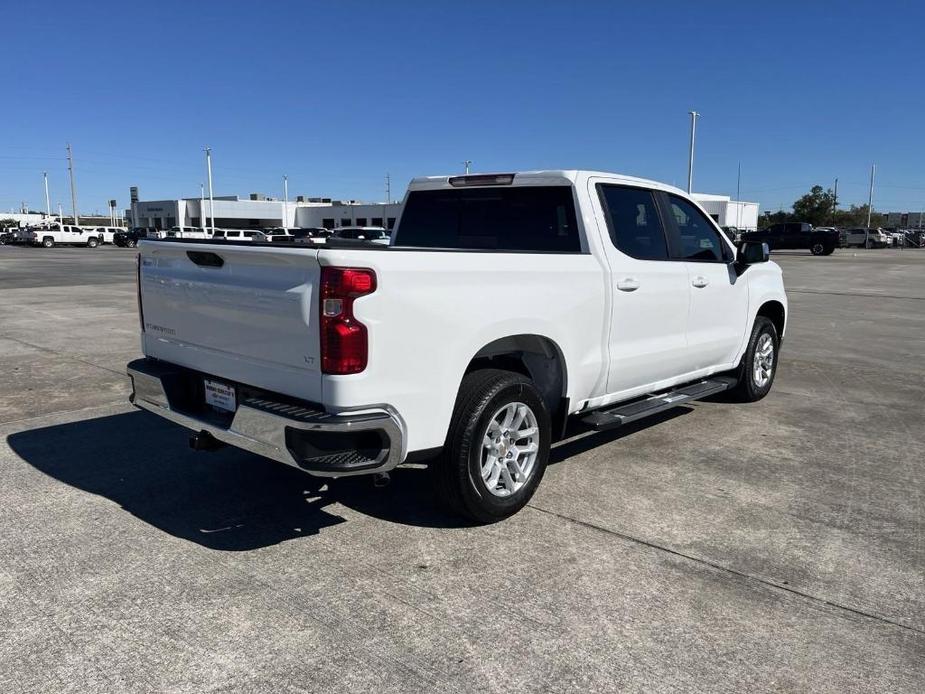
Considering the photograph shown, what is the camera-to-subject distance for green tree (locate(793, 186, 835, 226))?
325 feet

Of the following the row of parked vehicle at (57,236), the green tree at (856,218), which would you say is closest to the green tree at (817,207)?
the green tree at (856,218)

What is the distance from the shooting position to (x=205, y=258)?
4043 mm

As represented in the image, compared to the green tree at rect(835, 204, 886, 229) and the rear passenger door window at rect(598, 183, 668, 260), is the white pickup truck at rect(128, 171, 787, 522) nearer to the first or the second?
the rear passenger door window at rect(598, 183, 668, 260)

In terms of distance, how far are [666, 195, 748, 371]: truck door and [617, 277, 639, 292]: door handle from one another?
797mm

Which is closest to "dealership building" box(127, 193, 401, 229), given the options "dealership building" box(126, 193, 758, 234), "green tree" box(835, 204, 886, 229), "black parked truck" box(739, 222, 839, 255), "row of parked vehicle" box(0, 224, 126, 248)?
"dealership building" box(126, 193, 758, 234)

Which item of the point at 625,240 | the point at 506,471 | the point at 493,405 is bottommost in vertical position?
the point at 506,471

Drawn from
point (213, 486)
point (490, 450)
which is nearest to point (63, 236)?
point (213, 486)

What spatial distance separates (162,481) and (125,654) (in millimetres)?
2062

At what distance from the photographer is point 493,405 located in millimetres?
3994

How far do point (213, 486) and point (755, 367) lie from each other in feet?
16.5

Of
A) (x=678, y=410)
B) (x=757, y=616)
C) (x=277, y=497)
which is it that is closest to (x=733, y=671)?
(x=757, y=616)

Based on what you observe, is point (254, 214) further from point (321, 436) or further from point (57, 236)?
point (321, 436)

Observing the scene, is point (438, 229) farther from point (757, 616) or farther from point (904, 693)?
point (904, 693)

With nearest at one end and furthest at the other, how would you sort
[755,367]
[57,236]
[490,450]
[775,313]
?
[490,450] < [755,367] < [775,313] < [57,236]
